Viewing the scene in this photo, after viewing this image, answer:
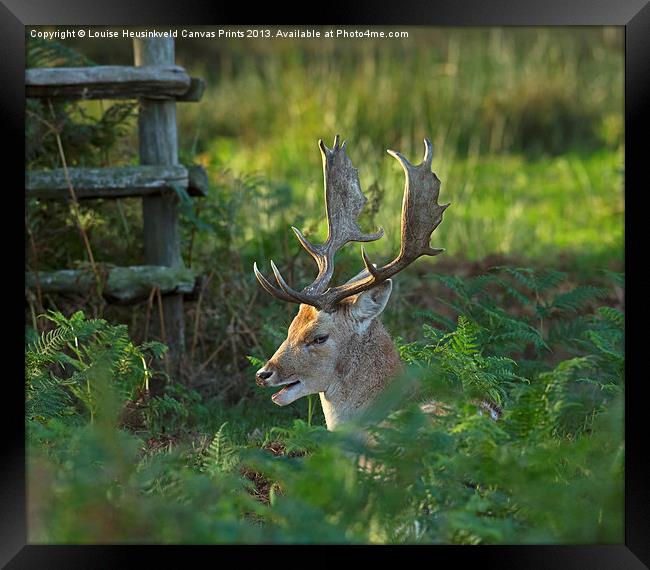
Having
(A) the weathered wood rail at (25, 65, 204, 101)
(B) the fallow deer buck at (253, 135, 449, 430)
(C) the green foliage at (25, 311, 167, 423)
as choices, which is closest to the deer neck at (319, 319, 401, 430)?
(B) the fallow deer buck at (253, 135, 449, 430)

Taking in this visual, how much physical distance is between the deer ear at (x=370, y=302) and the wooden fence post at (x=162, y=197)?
80.6 inches

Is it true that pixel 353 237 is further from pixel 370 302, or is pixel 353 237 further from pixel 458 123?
pixel 458 123

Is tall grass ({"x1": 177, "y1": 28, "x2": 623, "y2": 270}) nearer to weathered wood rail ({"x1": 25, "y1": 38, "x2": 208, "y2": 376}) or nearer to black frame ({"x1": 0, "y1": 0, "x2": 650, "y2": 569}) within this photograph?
weathered wood rail ({"x1": 25, "y1": 38, "x2": 208, "y2": 376})

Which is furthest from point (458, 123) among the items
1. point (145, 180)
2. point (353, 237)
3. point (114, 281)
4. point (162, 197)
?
point (353, 237)

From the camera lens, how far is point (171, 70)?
7410 millimetres

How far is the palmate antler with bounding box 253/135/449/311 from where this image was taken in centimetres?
559

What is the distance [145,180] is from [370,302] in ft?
7.50

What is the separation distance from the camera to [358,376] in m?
5.70

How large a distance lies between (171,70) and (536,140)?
306 inches

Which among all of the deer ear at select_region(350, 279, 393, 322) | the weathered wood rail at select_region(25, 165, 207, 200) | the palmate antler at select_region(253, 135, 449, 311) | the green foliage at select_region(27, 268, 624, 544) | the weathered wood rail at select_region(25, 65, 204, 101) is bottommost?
the green foliage at select_region(27, 268, 624, 544)

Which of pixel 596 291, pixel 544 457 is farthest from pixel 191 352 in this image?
pixel 544 457

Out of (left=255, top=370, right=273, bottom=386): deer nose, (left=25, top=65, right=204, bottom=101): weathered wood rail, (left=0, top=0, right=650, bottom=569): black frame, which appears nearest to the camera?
(left=0, top=0, right=650, bottom=569): black frame
